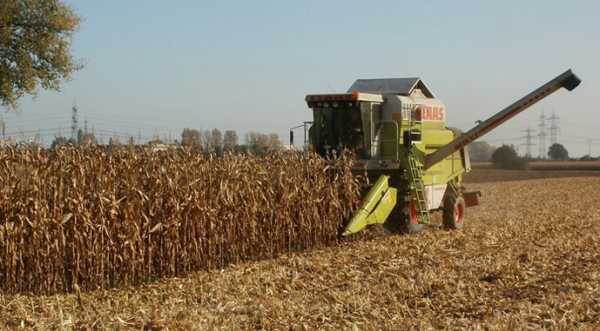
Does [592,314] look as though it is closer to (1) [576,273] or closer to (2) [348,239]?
(1) [576,273]

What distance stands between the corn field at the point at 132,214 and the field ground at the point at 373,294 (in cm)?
48

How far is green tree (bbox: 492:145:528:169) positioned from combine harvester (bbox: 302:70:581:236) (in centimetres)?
4055

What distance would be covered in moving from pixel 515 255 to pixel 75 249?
6.23 metres

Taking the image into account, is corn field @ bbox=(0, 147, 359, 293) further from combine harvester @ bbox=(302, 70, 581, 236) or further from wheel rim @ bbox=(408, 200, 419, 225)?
wheel rim @ bbox=(408, 200, 419, 225)

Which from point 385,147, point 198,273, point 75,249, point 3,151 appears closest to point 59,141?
point 3,151

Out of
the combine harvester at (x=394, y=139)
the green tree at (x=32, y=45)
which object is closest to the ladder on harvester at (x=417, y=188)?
the combine harvester at (x=394, y=139)

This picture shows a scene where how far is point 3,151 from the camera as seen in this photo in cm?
948

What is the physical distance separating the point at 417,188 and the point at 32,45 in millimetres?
16707

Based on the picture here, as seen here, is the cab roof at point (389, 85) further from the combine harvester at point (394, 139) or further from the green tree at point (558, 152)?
the green tree at point (558, 152)

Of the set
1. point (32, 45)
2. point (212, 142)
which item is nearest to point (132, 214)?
point (212, 142)

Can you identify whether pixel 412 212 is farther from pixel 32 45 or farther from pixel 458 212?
pixel 32 45

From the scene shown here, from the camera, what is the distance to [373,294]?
849 cm

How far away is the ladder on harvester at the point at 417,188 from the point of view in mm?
13867

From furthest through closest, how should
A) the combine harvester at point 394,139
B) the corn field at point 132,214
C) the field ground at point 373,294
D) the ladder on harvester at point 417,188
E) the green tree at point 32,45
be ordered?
the green tree at point 32,45 < the ladder on harvester at point 417,188 < the combine harvester at point 394,139 < the corn field at point 132,214 < the field ground at point 373,294
